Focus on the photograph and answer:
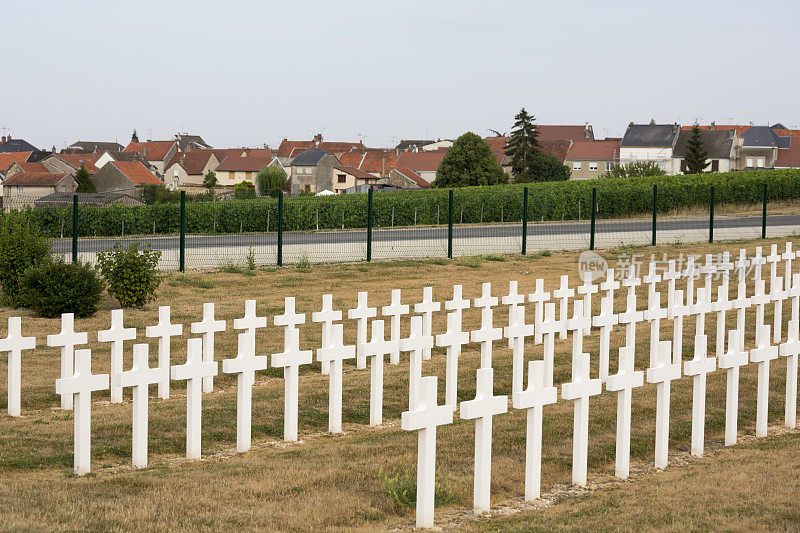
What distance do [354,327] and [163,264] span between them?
25.1 ft

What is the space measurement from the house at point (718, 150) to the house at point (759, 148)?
394cm

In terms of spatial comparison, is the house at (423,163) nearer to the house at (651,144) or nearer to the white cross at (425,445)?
the house at (651,144)

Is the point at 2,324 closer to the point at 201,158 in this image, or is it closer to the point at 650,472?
the point at 650,472

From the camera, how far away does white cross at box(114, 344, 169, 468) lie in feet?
23.5

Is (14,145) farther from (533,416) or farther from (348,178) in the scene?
(533,416)

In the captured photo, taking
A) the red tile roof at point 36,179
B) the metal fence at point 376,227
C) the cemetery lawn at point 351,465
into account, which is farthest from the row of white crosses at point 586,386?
the red tile roof at point 36,179

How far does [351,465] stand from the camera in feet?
22.7

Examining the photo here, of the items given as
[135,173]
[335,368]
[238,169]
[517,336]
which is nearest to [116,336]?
[335,368]

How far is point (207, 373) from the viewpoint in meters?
7.77

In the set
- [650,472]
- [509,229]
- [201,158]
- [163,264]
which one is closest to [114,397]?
[650,472]

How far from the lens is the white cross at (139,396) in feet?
23.5

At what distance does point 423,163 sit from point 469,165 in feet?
156

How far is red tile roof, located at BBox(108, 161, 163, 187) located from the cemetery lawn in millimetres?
95742

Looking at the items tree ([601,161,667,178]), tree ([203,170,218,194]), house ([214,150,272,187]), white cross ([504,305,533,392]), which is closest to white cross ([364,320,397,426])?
white cross ([504,305,533,392])
